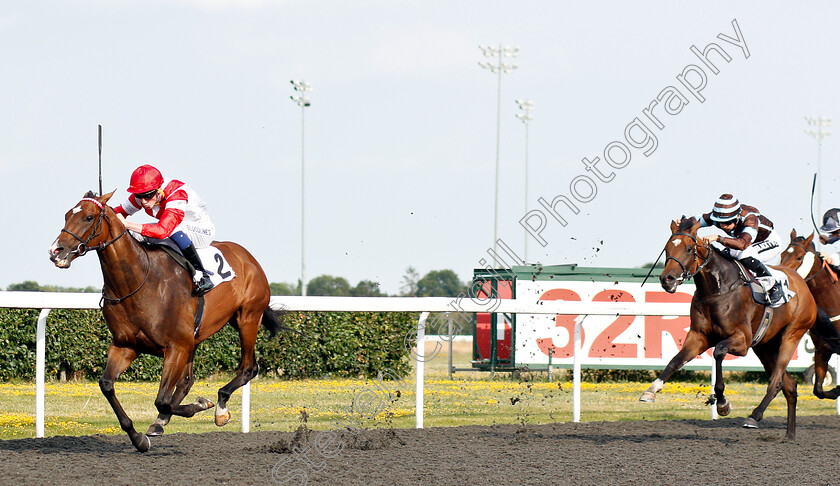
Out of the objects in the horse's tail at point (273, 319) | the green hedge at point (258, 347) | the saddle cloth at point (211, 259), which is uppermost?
the saddle cloth at point (211, 259)

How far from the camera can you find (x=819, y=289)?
7.75 m

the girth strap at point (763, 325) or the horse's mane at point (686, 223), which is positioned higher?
the horse's mane at point (686, 223)

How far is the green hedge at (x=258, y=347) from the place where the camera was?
11133 millimetres

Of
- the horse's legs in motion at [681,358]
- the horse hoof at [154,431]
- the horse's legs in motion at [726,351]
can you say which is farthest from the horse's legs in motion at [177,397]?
the horse's legs in motion at [726,351]

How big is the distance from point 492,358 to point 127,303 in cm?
879

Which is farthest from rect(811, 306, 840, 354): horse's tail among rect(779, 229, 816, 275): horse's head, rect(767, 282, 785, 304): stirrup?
rect(767, 282, 785, 304): stirrup

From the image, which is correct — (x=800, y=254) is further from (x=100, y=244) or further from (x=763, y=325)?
(x=100, y=244)

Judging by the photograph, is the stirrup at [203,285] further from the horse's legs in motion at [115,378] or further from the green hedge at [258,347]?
the green hedge at [258,347]

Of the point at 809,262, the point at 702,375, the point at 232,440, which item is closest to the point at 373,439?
the point at 232,440

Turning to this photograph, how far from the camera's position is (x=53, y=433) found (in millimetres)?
7082

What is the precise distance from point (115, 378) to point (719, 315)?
4085mm

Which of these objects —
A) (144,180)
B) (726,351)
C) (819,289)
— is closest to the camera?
(144,180)

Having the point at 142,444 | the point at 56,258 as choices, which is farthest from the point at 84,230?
the point at 142,444

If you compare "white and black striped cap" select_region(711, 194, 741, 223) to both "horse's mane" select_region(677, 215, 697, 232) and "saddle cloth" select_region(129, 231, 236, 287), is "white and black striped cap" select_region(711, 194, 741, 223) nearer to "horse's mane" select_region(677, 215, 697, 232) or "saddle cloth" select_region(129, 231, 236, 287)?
"horse's mane" select_region(677, 215, 697, 232)
